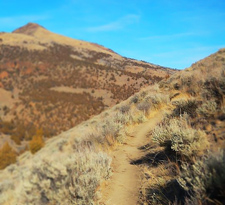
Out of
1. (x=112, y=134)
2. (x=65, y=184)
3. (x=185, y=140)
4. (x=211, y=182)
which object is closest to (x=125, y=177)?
(x=65, y=184)

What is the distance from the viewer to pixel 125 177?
168 inches

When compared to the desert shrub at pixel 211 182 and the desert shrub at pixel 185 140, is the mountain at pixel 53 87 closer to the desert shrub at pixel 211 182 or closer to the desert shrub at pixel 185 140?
the desert shrub at pixel 185 140

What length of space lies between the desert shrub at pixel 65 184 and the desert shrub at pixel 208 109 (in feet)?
8.24

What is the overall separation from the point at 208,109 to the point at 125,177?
91.2 inches

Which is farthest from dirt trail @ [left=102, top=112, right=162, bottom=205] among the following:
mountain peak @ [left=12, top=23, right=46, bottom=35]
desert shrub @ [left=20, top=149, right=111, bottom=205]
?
mountain peak @ [left=12, top=23, right=46, bottom=35]

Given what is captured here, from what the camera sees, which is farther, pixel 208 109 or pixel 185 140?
pixel 208 109

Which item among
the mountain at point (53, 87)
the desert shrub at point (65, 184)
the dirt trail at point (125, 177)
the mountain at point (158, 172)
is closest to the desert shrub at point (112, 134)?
the dirt trail at point (125, 177)

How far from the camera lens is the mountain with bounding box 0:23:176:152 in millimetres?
32562

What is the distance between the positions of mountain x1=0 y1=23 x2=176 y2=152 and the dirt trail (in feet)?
66.6

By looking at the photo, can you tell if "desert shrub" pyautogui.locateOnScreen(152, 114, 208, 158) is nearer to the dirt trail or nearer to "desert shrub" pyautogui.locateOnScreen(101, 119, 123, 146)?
the dirt trail

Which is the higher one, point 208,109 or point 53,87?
point 53,87

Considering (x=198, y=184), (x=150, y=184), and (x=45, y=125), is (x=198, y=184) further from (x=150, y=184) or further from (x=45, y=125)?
(x=45, y=125)

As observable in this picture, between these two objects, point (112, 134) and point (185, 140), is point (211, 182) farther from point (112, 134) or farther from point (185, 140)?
point (112, 134)

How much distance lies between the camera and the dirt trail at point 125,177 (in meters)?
3.60
